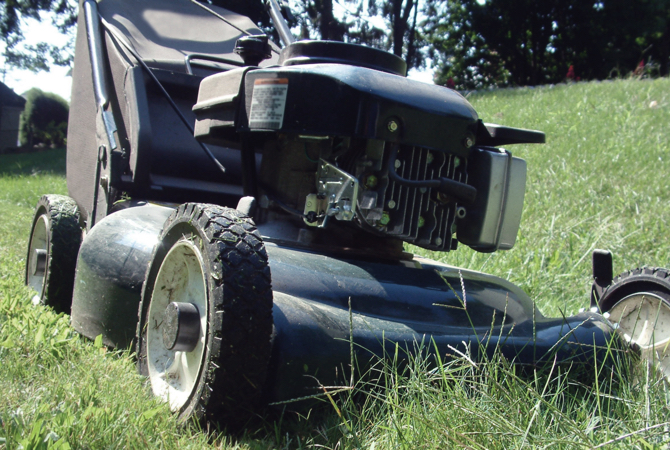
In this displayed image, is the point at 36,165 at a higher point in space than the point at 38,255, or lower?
lower

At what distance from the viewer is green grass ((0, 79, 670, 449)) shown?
4.23ft

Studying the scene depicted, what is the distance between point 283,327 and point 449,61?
23.5 meters

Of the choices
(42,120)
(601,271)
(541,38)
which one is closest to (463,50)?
(541,38)

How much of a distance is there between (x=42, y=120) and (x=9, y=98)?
154cm

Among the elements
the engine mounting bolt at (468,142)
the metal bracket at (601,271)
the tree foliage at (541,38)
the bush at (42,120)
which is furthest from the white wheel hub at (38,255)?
the tree foliage at (541,38)

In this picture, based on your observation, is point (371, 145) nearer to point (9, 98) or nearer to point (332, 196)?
point (332, 196)

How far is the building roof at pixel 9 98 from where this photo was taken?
824 inches

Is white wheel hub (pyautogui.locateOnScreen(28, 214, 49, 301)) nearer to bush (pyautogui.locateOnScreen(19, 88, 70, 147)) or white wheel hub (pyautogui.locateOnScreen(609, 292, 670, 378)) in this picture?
white wheel hub (pyautogui.locateOnScreen(609, 292, 670, 378))

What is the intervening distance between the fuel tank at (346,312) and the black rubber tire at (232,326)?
0.29ft

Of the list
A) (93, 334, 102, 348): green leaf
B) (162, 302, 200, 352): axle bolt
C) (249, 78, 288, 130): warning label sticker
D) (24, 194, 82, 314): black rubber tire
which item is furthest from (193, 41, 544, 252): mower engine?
(24, 194, 82, 314): black rubber tire

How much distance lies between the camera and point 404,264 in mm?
2215

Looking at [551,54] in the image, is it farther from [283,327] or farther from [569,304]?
[283,327]

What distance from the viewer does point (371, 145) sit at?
1.96 meters

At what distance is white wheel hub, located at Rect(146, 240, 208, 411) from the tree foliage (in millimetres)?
19785
